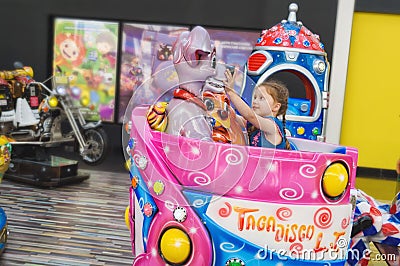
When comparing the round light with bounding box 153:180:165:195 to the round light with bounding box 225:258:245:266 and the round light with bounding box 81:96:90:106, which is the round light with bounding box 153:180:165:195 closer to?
the round light with bounding box 225:258:245:266

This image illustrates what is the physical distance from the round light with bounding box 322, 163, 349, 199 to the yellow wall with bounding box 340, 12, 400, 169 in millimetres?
5172

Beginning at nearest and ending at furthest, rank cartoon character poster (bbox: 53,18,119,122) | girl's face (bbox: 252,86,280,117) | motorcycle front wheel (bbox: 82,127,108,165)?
girl's face (bbox: 252,86,280,117), motorcycle front wheel (bbox: 82,127,108,165), cartoon character poster (bbox: 53,18,119,122)

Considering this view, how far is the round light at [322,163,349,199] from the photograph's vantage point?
1.98 meters

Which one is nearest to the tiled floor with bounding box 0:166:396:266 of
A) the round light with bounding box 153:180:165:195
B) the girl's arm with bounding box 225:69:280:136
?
the round light with bounding box 153:180:165:195

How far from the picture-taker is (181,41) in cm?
219

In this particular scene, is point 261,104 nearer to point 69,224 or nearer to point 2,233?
point 2,233

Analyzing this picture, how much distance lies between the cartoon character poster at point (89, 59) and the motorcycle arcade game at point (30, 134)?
4.05 feet

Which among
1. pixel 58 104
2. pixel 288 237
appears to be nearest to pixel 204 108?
pixel 288 237

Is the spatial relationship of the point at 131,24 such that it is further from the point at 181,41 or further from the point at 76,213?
the point at 181,41

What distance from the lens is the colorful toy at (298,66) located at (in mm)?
4125

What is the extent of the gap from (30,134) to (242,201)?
4.01 meters

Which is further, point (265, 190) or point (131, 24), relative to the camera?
A: point (131, 24)

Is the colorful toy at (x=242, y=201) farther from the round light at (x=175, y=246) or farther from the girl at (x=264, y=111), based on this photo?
the girl at (x=264, y=111)

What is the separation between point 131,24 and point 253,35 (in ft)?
5.62
